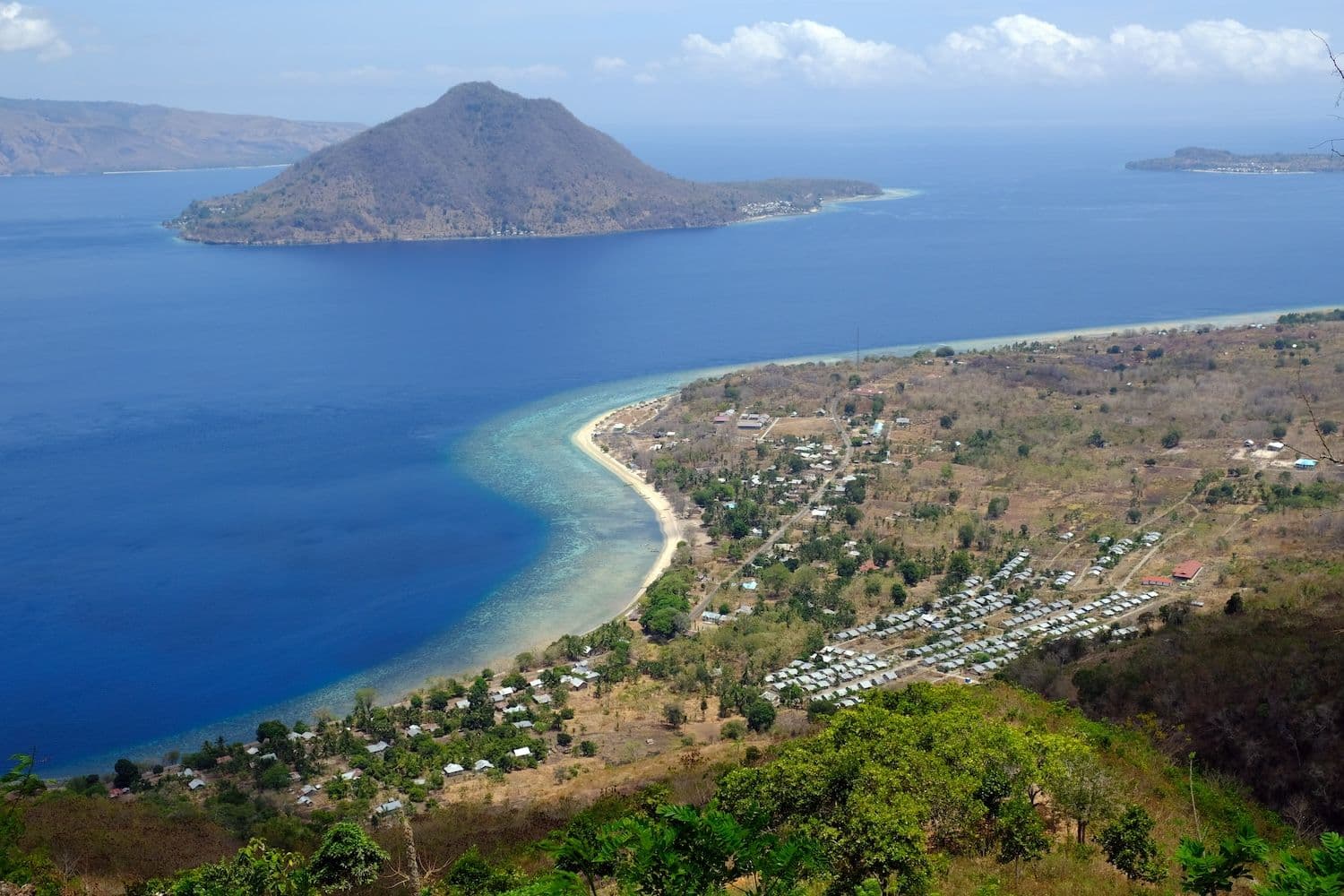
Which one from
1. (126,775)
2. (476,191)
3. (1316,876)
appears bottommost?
(126,775)

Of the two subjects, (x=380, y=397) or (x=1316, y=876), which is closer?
(x=1316, y=876)

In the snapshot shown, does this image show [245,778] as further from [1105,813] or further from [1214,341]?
[1214,341]

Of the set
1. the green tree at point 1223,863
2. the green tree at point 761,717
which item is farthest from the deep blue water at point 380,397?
the green tree at point 1223,863

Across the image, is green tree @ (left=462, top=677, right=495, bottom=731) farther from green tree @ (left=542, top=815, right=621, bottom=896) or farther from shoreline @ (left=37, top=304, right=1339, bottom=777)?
green tree @ (left=542, top=815, right=621, bottom=896)

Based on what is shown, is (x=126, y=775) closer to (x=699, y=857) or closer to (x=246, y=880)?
(x=246, y=880)

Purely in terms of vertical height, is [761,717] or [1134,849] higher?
[1134,849]

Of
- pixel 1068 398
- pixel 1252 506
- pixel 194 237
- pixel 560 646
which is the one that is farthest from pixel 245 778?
pixel 194 237

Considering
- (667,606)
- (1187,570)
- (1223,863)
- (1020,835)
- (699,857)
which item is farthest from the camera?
(1187,570)

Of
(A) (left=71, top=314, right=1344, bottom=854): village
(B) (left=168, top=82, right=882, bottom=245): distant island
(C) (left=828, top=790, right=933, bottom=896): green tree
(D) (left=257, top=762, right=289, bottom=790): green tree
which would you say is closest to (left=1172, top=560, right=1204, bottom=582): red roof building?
(A) (left=71, top=314, right=1344, bottom=854): village

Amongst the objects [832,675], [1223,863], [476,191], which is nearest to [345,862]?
[1223,863]
